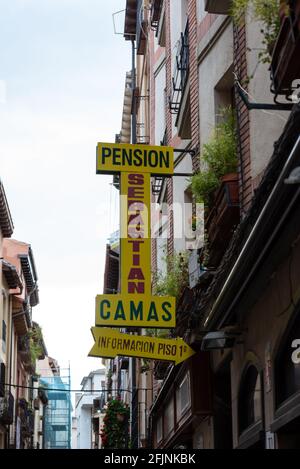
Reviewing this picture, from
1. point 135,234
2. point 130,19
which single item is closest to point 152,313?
point 135,234

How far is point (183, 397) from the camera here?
14805 millimetres

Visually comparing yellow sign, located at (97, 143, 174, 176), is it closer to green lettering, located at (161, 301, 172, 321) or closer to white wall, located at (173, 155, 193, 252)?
green lettering, located at (161, 301, 172, 321)

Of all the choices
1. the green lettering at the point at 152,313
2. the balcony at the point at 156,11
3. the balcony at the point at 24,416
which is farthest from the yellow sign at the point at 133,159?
the balcony at the point at 24,416

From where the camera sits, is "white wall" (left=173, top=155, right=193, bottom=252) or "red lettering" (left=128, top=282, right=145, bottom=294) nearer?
"red lettering" (left=128, top=282, right=145, bottom=294)

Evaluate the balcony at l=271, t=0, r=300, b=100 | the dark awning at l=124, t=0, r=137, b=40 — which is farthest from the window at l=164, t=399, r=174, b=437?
the dark awning at l=124, t=0, r=137, b=40

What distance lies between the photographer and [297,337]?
8477 millimetres

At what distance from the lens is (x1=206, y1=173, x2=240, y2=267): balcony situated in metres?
10.9

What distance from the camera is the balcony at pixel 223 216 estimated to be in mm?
10883

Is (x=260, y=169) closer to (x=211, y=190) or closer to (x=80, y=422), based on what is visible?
(x=211, y=190)

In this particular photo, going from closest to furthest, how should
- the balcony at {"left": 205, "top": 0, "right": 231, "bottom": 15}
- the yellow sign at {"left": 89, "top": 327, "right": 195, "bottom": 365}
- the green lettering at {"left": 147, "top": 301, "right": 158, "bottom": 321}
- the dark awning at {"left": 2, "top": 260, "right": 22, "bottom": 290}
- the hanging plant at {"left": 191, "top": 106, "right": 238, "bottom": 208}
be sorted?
1. the hanging plant at {"left": 191, "top": 106, "right": 238, "bottom": 208}
2. the balcony at {"left": 205, "top": 0, "right": 231, "bottom": 15}
3. the yellow sign at {"left": 89, "top": 327, "right": 195, "bottom": 365}
4. the green lettering at {"left": 147, "top": 301, "right": 158, "bottom": 321}
5. the dark awning at {"left": 2, "top": 260, "right": 22, "bottom": 290}

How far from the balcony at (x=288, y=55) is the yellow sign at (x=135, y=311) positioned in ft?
17.3

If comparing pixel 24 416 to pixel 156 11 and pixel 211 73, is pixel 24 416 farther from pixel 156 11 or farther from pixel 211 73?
pixel 211 73

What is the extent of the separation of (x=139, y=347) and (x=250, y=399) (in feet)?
8.08

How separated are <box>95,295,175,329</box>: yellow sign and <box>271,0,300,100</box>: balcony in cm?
Answer: 528
